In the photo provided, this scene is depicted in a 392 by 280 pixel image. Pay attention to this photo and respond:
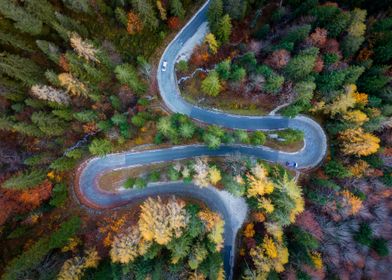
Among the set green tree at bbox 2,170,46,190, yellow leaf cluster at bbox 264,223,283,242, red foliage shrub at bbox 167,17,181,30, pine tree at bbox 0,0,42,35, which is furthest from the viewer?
red foliage shrub at bbox 167,17,181,30

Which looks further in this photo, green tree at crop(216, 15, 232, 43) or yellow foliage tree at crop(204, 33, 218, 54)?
yellow foliage tree at crop(204, 33, 218, 54)

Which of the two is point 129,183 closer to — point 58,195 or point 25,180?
point 58,195

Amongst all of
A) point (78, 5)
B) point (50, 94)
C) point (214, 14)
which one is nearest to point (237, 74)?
point (214, 14)

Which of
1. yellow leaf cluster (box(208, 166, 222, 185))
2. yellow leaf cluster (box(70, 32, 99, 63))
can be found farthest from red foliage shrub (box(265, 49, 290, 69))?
yellow leaf cluster (box(70, 32, 99, 63))

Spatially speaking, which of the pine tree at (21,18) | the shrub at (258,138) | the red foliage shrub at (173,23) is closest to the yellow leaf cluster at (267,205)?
the shrub at (258,138)

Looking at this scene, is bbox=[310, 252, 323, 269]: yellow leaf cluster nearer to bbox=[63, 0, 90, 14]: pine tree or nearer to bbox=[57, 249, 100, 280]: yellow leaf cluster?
bbox=[57, 249, 100, 280]: yellow leaf cluster

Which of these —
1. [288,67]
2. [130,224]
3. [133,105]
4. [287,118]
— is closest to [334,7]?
[288,67]
